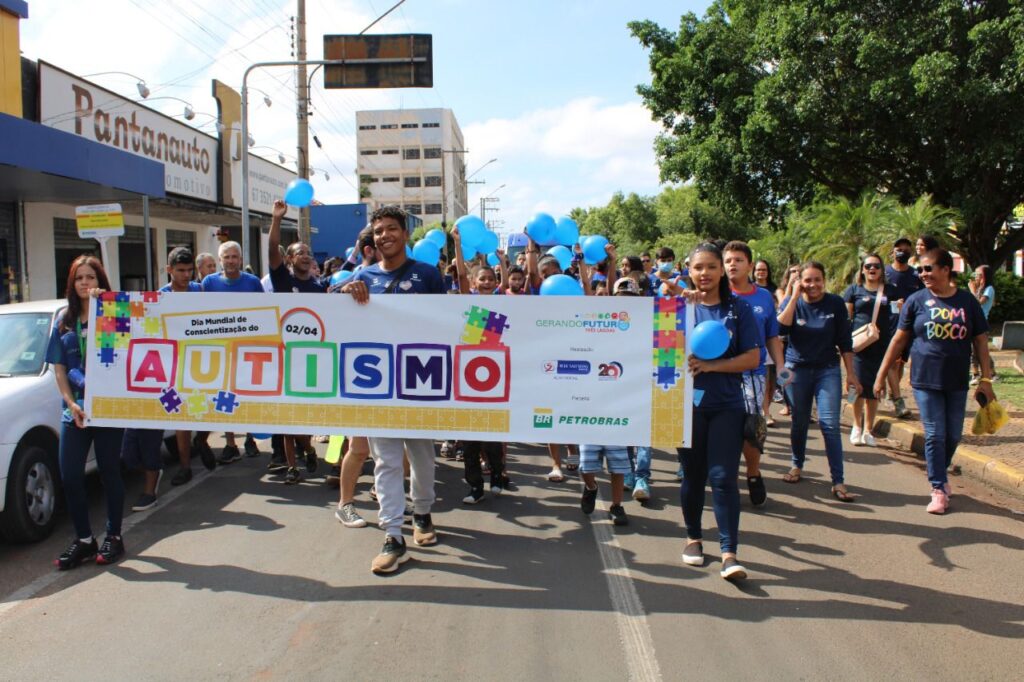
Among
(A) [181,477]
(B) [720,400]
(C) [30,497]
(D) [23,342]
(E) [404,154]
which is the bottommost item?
(A) [181,477]

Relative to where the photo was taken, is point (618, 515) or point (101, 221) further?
Answer: point (101, 221)

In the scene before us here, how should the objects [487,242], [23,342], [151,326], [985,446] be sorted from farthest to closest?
[985,446] < [487,242] < [23,342] < [151,326]

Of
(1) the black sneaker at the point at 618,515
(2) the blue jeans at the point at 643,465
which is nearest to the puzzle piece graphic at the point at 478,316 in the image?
(1) the black sneaker at the point at 618,515

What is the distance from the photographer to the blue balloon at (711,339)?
Answer: 14.2 feet

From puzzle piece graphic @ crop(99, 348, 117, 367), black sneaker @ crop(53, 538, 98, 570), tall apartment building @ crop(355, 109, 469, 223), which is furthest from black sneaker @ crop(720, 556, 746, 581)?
tall apartment building @ crop(355, 109, 469, 223)

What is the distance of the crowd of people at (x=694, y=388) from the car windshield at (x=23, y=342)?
33.8 inches

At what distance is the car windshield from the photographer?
573cm

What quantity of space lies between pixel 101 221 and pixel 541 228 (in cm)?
731

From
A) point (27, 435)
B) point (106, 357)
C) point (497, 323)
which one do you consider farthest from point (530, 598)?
point (27, 435)

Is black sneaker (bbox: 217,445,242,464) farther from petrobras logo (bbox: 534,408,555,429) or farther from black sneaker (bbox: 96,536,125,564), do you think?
petrobras logo (bbox: 534,408,555,429)

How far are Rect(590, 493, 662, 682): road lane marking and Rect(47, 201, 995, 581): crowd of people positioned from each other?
0.42m

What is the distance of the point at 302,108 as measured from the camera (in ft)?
61.3

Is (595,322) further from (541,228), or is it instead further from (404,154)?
(404,154)

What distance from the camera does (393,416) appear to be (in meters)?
4.91
